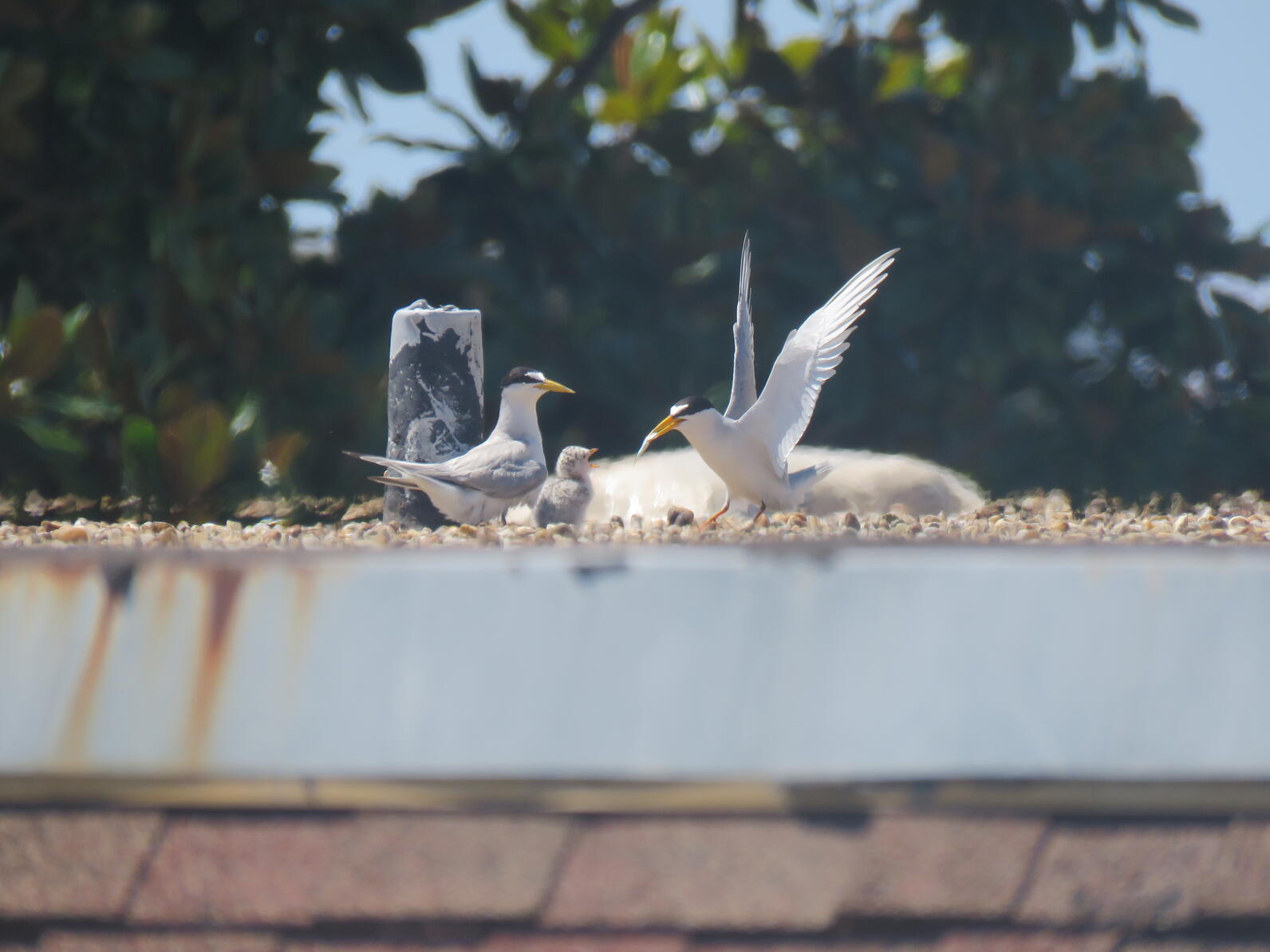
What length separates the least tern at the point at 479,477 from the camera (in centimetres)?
296

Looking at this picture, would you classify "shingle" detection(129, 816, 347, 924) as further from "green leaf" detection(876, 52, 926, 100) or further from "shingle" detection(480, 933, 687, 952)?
"green leaf" detection(876, 52, 926, 100)

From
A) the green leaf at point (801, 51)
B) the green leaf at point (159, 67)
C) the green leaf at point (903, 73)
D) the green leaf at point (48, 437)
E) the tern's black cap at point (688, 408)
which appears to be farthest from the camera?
the green leaf at point (903, 73)

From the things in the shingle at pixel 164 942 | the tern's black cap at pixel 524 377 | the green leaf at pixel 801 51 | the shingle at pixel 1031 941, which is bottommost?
the shingle at pixel 164 942

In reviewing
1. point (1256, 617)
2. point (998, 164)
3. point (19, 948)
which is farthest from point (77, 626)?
point (998, 164)

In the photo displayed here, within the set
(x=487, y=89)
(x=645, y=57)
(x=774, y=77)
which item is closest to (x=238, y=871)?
(x=487, y=89)

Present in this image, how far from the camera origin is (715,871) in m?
1.04

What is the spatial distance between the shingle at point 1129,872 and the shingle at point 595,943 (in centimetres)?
29

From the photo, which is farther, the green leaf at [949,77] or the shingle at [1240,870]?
the green leaf at [949,77]

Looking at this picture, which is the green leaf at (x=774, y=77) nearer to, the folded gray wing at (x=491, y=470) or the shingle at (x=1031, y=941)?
the folded gray wing at (x=491, y=470)

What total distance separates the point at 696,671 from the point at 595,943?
24 cm

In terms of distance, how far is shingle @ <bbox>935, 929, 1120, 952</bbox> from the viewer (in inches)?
41.0

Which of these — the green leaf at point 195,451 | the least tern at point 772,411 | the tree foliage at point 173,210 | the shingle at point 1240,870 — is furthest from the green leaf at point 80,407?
the shingle at point 1240,870

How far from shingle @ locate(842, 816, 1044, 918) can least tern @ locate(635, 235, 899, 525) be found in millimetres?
1961

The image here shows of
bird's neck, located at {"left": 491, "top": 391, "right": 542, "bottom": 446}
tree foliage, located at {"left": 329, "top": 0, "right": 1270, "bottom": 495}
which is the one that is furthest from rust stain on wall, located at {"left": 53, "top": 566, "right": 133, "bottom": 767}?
tree foliage, located at {"left": 329, "top": 0, "right": 1270, "bottom": 495}
